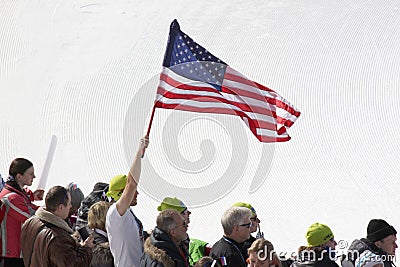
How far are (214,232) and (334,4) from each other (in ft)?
16.4

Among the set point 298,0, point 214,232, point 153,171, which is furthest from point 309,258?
point 298,0

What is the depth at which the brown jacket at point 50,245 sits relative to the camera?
4684 millimetres

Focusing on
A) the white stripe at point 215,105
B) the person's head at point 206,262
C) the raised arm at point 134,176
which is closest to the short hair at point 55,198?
the raised arm at point 134,176

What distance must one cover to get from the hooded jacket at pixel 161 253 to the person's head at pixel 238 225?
425mm

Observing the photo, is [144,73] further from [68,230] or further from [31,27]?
[68,230]

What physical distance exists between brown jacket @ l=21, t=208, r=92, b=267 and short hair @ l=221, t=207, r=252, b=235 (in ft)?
2.98

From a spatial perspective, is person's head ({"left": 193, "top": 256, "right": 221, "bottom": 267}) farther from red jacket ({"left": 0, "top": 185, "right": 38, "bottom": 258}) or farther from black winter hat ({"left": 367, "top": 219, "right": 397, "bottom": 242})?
red jacket ({"left": 0, "top": 185, "right": 38, "bottom": 258})

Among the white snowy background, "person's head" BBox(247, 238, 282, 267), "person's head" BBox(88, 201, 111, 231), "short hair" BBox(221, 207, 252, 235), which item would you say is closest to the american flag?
"person's head" BBox(88, 201, 111, 231)

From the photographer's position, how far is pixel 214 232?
8375 millimetres

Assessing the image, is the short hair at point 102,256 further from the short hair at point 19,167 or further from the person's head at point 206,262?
the short hair at point 19,167

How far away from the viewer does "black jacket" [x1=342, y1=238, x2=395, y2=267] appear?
547cm

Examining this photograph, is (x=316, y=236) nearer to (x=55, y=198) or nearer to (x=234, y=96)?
(x=234, y=96)

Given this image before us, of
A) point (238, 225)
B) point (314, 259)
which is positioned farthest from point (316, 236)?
point (238, 225)

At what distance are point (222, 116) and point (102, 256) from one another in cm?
538
